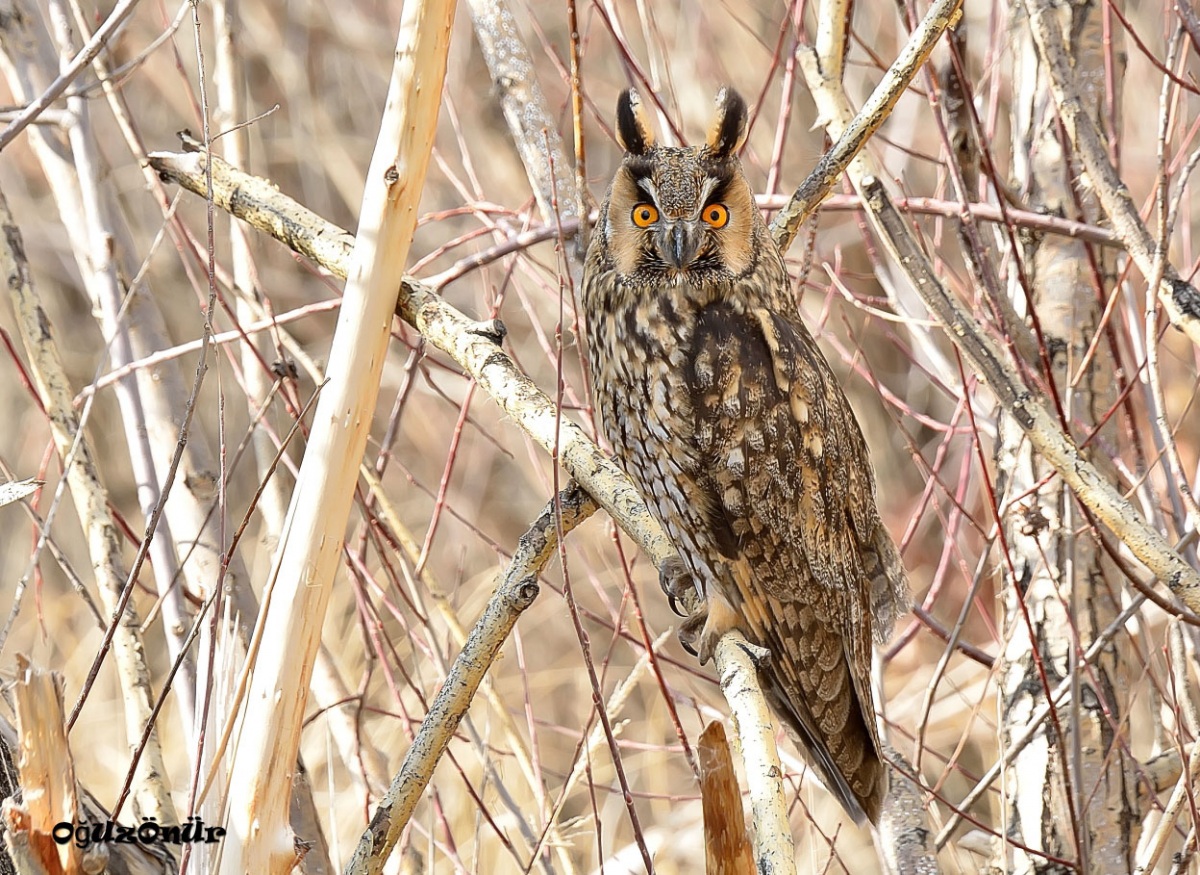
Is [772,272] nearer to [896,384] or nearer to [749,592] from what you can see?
[749,592]

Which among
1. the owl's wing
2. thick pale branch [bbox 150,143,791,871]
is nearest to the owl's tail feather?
the owl's wing

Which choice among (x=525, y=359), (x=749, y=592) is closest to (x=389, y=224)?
(x=749, y=592)

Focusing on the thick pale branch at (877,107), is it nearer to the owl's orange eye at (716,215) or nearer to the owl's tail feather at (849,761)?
the owl's orange eye at (716,215)

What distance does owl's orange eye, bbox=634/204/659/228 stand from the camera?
7.72 ft

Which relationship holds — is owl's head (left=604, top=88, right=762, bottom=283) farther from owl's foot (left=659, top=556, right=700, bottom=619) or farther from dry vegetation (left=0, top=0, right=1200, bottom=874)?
dry vegetation (left=0, top=0, right=1200, bottom=874)

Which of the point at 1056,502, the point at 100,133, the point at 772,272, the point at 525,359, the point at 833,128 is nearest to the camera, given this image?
the point at 833,128

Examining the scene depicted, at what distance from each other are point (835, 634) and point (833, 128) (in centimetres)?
98

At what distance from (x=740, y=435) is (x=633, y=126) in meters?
0.63

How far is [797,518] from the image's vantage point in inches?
92.0

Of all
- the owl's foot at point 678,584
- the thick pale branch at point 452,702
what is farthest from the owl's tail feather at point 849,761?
the thick pale branch at point 452,702

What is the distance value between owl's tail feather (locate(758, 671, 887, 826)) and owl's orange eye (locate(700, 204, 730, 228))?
0.89m

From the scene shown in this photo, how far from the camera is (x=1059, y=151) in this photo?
8.98 feet

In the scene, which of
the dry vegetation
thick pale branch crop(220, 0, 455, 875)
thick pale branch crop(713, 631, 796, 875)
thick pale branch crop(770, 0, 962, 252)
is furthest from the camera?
the dry vegetation

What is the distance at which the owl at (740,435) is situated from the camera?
229cm
